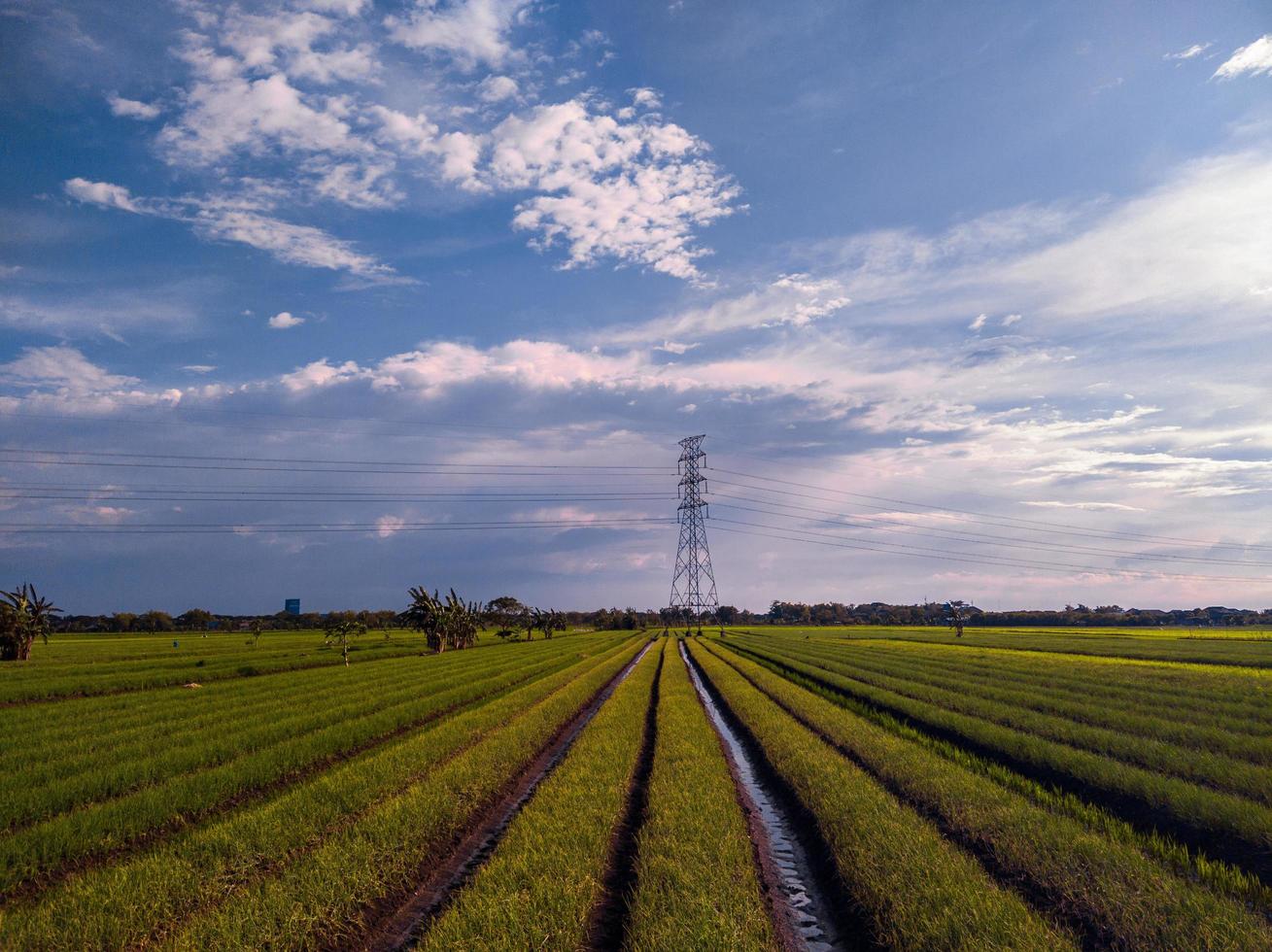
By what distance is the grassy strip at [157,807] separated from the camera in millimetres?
9672

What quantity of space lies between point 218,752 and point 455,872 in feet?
34.6

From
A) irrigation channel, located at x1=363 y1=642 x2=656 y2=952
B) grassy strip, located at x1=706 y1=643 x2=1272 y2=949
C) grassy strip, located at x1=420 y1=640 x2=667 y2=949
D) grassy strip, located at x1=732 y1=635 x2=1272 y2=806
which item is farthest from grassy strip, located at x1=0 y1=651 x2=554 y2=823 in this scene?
grassy strip, located at x1=732 y1=635 x2=1272 y2=806

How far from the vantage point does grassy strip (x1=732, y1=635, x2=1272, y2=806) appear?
484 inches

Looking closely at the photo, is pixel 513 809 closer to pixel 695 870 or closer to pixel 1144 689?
pixel 695 870

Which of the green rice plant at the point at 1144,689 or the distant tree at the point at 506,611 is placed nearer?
the green rice plant at the point at 1144,689

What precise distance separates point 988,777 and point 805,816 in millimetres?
4673

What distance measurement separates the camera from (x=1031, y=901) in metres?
7.81

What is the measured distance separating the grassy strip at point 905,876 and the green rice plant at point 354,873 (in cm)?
649

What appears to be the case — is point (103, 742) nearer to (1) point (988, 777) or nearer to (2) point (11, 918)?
(2) point (11, 918)

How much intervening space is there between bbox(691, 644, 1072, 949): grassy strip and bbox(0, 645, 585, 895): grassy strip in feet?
39.3

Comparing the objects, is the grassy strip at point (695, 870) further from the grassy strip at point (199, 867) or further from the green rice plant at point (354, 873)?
the grassy strip at point (199, 867)

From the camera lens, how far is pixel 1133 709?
20.9 m

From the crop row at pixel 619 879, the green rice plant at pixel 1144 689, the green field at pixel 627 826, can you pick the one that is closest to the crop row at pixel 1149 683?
the green rice plant at pixel 1144 689

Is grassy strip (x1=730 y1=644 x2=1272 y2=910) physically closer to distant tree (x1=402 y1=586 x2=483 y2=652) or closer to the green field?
the green field
